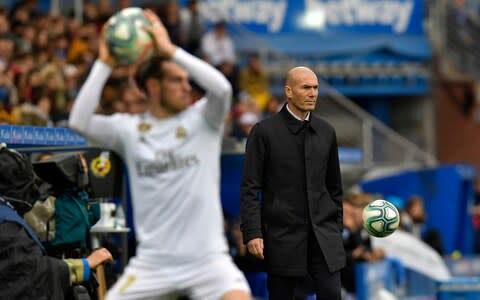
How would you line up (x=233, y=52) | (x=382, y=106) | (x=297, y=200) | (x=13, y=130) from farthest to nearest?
1. (x=382, y=106)
2. (x=233, y=52)
3. (x=13, y=130)
4. (x=297, y=200)

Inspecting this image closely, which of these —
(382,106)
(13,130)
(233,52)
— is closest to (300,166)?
(13,130)

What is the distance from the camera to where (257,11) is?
24.4m

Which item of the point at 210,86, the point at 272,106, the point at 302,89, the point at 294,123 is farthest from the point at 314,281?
the point at 272,106

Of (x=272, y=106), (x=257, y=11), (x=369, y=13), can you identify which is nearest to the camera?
(x=272, y=106)

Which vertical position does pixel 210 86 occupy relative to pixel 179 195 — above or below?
above

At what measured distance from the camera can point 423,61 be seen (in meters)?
25.3

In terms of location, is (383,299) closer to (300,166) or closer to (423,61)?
(300,166)

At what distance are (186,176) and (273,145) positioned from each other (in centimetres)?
98

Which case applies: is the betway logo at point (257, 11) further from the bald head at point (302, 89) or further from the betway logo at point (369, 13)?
the bald head at point (302, 89)

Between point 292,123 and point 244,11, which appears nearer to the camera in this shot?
point 292,123

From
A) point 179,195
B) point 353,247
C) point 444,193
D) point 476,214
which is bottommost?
point 476,214

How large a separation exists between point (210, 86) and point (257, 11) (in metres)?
17.7

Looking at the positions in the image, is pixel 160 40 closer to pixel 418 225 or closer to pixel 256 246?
pixel 256 246

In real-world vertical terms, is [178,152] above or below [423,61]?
above
